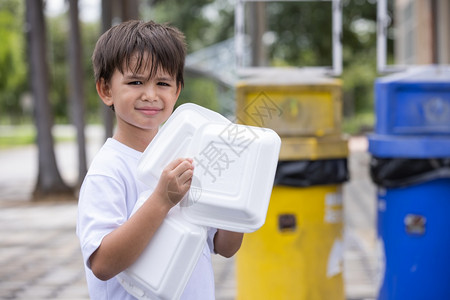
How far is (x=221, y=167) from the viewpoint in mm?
1380

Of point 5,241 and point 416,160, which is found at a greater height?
point 416,160

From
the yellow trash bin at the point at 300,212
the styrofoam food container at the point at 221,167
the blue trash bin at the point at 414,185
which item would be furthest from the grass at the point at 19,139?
the styrofoam food container at the point at 221,167

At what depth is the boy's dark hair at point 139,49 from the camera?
144cm

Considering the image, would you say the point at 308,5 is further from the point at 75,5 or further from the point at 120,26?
the point at 120,26

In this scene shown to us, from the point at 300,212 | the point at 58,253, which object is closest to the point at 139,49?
the point at 300,212

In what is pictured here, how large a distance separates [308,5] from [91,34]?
40.5 m

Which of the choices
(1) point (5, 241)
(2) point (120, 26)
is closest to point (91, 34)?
(1) point (5, 241)

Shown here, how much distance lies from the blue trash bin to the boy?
2.03 metres

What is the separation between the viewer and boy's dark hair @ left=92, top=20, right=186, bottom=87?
1.44 m

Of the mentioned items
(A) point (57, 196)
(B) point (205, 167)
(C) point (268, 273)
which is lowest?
(A) point (57, 196)

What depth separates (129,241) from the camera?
135cm

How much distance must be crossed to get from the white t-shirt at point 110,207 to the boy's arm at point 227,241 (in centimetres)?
6

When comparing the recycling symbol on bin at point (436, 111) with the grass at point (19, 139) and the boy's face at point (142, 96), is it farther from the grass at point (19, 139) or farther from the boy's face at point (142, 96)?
the grass at point (19, 139)

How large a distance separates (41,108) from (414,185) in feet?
23.5
